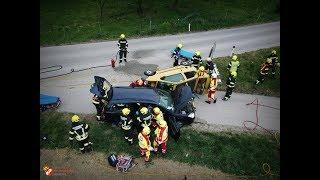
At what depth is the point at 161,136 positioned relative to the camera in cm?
1143

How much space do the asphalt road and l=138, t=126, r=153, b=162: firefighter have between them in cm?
340

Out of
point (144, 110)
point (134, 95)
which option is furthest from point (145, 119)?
point (134, 95)

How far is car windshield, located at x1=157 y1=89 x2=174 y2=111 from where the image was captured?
1284 cm

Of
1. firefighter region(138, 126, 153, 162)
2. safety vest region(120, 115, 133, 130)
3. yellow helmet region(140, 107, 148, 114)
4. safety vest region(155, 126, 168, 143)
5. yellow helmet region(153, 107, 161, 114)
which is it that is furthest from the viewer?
safety vest region(120, 115, 133, 130)

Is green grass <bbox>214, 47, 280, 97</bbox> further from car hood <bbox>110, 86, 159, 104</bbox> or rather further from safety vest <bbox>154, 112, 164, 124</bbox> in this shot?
safety vest <bbox>154, 112, 164, 124</bbox>

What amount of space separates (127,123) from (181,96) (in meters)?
2.68

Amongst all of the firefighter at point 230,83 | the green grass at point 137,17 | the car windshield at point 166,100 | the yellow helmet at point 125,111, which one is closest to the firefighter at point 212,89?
the firefighter at point 230,83

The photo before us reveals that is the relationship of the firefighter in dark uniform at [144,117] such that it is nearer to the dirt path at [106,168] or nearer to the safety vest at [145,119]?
the safety vest at [145,119]

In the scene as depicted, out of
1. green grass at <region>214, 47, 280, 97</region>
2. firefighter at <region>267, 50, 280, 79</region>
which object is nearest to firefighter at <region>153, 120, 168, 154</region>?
green grass at <region>214, 47, 280, 97</region>

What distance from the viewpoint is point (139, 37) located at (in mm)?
22938
